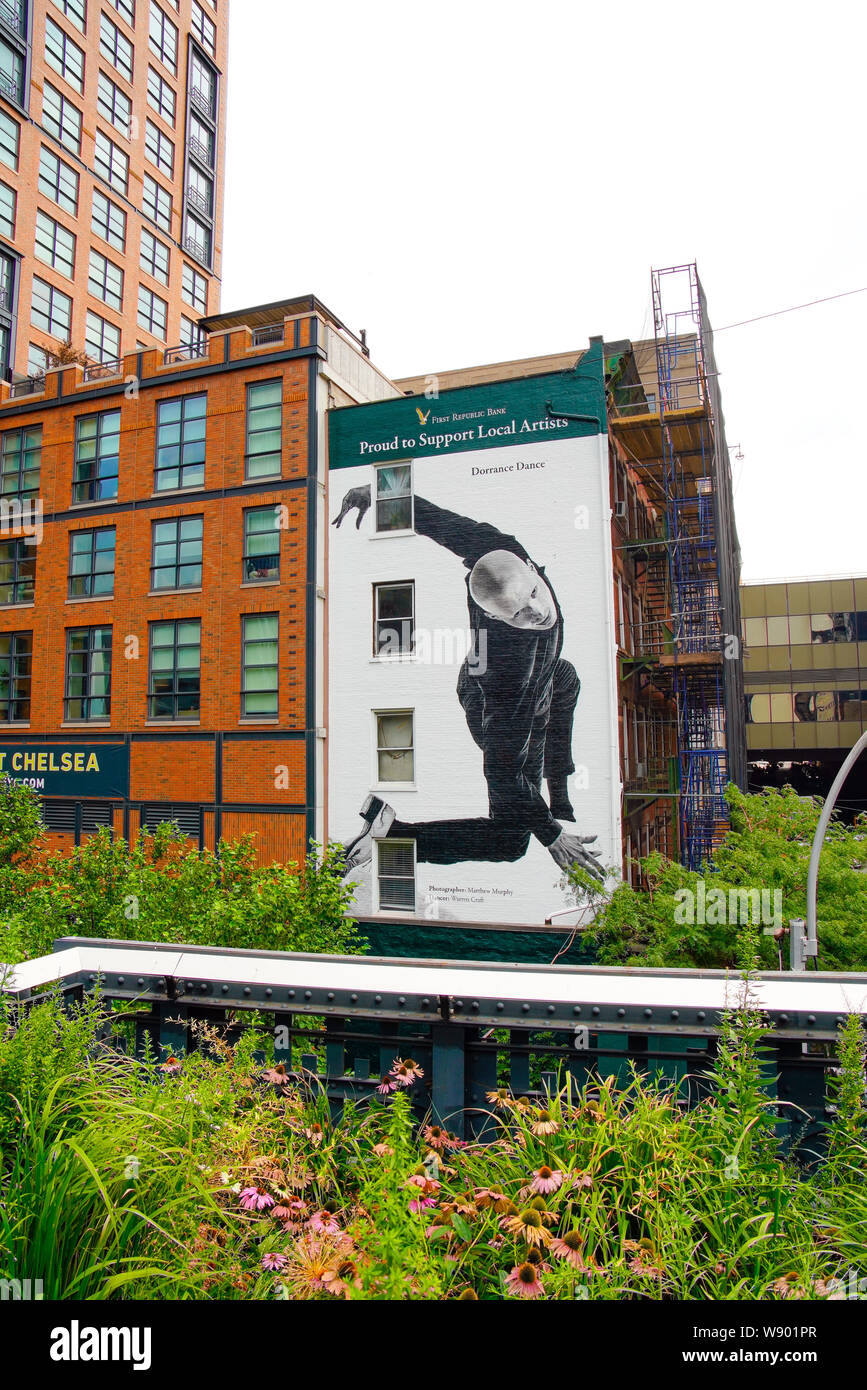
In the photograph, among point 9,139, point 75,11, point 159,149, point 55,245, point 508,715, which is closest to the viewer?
point 508,715

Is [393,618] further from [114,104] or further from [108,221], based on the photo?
[114,104]

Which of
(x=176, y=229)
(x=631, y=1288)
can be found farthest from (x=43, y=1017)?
(x=176, y=229)

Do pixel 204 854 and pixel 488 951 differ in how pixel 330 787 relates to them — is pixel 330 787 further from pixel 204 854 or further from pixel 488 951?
pixel 204 854

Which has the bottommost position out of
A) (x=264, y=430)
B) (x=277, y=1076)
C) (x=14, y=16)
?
(x=277, y=1076)

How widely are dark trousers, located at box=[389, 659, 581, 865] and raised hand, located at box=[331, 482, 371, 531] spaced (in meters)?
6.02

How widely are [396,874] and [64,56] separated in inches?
1595

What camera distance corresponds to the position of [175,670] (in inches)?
960

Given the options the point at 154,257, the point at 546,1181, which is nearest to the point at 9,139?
the point at 154,257

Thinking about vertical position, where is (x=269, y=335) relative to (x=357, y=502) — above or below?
above

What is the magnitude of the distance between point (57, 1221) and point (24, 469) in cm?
2967

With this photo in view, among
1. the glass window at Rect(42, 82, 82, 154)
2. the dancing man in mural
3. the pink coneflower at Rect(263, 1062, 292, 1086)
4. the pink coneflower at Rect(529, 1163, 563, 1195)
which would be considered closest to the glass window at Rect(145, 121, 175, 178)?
the glass window at Rect(42, 82, 82, 154)

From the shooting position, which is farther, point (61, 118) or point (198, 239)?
point (198, 239)

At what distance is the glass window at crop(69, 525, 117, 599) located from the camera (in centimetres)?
2605

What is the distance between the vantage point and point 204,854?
11047 millimetres
